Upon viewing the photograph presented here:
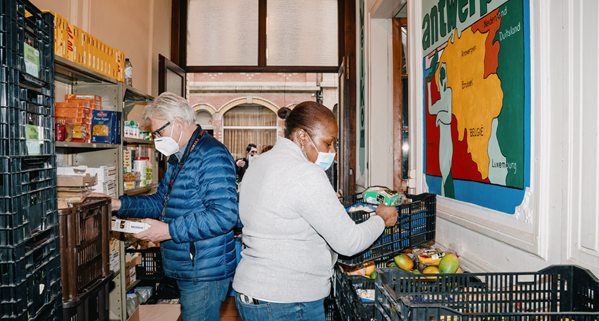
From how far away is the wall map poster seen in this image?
1.46 metres

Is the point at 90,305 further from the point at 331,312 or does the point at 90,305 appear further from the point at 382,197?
the point at 382,197

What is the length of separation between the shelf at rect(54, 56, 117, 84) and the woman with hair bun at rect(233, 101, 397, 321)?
5.40 ft

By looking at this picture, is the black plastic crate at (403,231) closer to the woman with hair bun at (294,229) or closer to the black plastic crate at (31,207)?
the woman with hair bun at (294,229)

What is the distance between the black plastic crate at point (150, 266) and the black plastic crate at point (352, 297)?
1.82 metres

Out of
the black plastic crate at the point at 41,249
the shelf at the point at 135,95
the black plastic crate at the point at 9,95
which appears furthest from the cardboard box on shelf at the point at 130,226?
Answer: the shelf at the point at 135,95

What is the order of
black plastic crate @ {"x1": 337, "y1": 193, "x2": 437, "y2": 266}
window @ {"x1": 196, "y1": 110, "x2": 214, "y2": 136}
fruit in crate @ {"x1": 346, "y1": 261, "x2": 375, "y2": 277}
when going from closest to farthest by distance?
black plastic crate @ {"x1": 337, "y1": 193, "x2": 437, "y2": 266} < fruit in crate @ {"x1": 346, "y1": 261, "x2": 375, "y2": 277} < window @ {"x1": 196, "y1": 110, "x2": 214, "y2": 136}

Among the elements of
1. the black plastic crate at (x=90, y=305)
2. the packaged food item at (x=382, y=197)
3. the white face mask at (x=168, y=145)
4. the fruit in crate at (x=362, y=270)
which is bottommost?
the black plastic crate at (x=90, y=305)

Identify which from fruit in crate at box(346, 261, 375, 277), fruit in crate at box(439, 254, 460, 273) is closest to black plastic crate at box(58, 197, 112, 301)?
fruit in crate at box(346, 261, 375, 277)

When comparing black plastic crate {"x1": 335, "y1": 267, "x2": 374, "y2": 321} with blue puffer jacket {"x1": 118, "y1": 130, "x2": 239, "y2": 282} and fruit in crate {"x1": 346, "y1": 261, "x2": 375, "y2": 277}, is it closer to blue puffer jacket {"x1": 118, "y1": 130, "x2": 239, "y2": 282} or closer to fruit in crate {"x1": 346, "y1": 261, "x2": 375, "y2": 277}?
fruit in crate {"x1": 346, "y1": 261, "x2": 375, "y2": 277}

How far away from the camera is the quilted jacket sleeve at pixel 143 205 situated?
215cm

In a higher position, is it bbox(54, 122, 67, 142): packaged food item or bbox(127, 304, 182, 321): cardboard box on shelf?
bbox(54, 122, 67, 142): packaged food item

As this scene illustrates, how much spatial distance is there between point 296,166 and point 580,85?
0.96 meters

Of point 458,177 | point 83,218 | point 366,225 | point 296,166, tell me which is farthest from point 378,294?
point 83,218

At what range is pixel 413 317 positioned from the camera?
2.74ft
